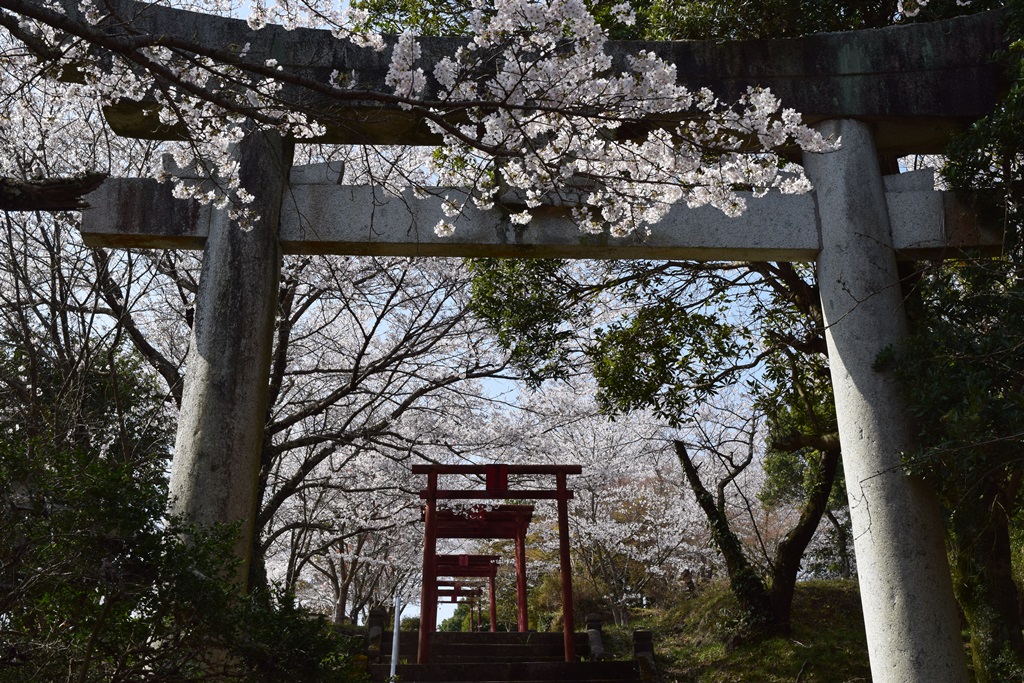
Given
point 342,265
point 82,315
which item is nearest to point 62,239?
point 82,315

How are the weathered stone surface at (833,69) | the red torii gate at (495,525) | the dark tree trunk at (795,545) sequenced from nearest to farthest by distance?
the weathered stone surface at (833,69) < the dark tree trunk at (795,545) < the red torii gate at (495,525)

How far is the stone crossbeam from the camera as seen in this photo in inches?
192

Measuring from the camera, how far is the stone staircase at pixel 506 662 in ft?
23.1

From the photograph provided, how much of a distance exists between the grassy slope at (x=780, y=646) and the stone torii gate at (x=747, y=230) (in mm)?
3487

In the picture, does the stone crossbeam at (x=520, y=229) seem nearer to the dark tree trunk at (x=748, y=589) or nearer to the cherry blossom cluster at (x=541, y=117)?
the cherry blossom cluster at (x=541, y=117)

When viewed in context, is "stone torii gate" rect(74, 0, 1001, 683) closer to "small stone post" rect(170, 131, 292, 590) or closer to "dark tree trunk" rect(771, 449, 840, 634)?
"small stone post" rect(170, 131, 292, 590)

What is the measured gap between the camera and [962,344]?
169 inches

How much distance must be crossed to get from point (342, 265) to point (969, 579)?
6.35m

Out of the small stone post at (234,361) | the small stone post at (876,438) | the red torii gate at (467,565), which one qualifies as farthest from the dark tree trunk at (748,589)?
the small stone post at (234,361)

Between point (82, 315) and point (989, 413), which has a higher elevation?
point (82, 315)

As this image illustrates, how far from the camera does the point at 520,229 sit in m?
4.96

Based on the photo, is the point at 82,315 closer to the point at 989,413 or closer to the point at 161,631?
the point at 161,631

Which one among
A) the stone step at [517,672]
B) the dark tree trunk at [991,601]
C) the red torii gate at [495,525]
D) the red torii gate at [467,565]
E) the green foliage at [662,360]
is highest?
the green foliage at [662,360]

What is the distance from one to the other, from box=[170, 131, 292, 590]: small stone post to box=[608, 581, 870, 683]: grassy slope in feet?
17.3
